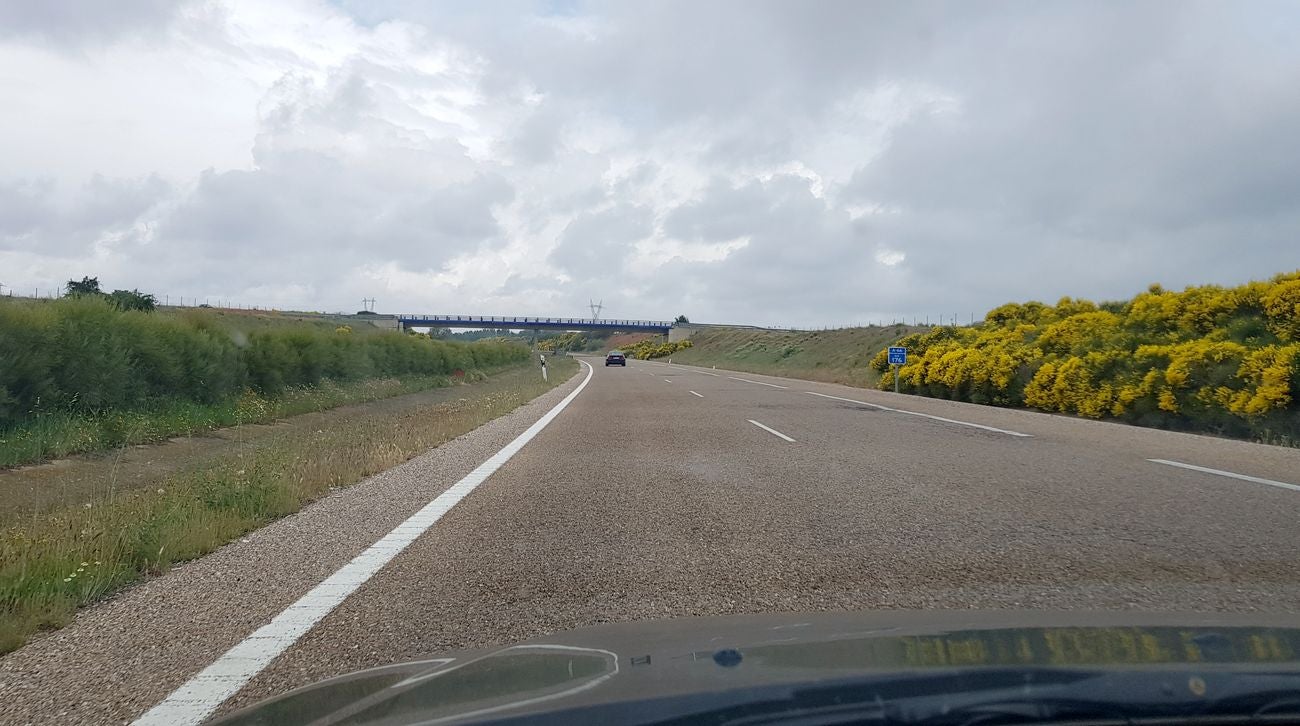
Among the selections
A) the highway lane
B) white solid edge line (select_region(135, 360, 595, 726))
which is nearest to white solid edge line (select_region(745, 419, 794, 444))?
the highway lane

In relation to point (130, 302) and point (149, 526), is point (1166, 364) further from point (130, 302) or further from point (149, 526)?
point (130, 302)

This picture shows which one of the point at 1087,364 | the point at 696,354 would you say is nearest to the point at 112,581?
the point at 1087,364

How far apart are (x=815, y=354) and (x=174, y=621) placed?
65525 millimetres

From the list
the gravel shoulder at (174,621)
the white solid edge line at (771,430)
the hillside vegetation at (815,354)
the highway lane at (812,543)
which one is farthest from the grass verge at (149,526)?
the hillside vegetation at (815,354)

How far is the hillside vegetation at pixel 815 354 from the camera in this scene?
48.7 m

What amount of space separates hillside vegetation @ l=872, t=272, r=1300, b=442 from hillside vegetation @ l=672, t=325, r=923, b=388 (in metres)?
12.6

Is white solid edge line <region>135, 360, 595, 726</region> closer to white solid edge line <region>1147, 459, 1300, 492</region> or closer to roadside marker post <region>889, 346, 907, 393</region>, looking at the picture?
white solid edge line <region>1147, 459, 1300, 492</region>

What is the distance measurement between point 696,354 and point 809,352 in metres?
47.6

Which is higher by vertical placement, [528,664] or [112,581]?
[528,664]

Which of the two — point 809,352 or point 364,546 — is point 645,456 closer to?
point 364,546

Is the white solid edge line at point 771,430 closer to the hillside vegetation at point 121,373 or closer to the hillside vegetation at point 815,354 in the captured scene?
the hillside vegetation at point 121,373

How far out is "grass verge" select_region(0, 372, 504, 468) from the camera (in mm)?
13552

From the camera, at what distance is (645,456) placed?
1159 centimetres

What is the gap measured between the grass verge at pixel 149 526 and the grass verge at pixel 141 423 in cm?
323
